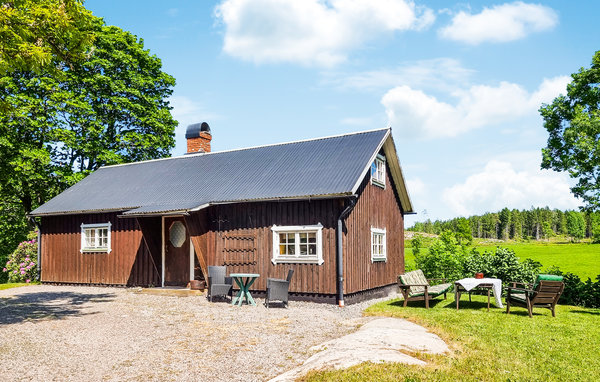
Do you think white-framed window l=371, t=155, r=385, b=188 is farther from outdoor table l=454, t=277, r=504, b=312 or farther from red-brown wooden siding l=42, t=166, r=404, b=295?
outdoor table l=454, t=277, r=504, b=312

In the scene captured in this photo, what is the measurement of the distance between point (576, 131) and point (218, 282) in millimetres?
14984

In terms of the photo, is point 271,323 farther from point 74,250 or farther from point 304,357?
point 74,250

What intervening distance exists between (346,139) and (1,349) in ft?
37.2

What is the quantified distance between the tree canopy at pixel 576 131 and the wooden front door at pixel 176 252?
14.4m

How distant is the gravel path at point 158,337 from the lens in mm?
6750

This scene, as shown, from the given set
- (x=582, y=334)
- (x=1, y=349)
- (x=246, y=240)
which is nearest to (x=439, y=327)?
(x=582, y=334)

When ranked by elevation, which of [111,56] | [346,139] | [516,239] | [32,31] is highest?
[111,56]

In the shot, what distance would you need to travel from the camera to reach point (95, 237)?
17.6m

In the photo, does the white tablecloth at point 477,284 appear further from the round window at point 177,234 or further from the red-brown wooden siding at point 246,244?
the round window at point 177,234

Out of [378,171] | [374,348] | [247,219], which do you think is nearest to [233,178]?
[247,219]

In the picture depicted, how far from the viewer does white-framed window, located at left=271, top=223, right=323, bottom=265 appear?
13258 mm

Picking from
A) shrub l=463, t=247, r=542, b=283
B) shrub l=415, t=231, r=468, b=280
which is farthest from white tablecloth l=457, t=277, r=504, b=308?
shrub l=415, t=231, r=468, b=280

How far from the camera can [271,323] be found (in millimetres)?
10250

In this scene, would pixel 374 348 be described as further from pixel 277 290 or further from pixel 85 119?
pixel 85 119
